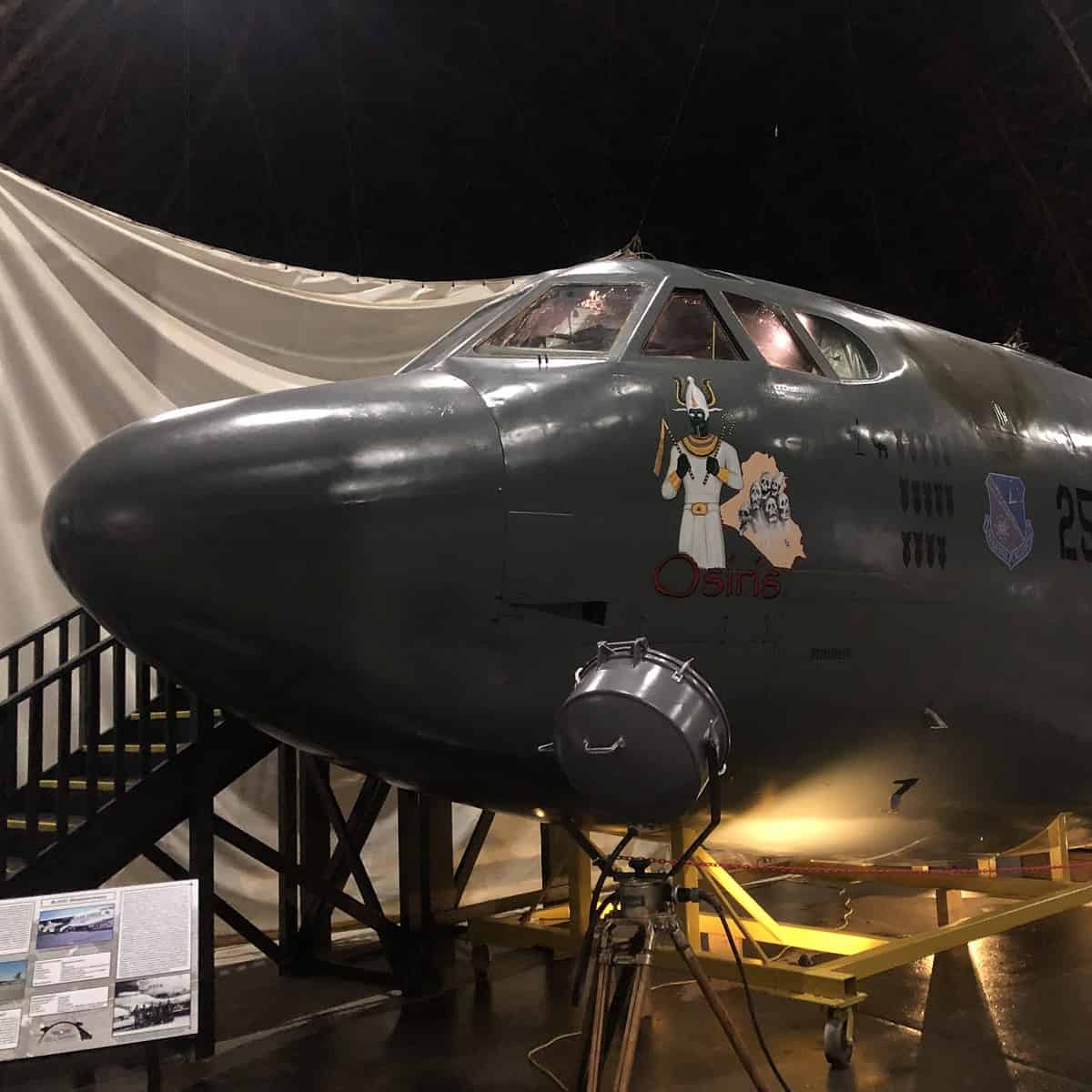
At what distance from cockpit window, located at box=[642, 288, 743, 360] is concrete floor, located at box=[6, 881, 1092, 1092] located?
3.38 meters

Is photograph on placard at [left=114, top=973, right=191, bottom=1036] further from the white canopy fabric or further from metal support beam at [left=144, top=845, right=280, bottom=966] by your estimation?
the white canopy fabric

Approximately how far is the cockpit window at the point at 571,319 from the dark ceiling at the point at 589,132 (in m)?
7.00

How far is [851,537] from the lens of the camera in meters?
4.45

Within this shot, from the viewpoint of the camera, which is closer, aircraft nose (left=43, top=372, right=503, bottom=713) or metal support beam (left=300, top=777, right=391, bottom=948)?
aircraft nose (left=43, top=372, right=503, bottom=713)

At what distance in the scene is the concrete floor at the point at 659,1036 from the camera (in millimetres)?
5344

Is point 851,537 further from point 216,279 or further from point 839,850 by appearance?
point 216,279

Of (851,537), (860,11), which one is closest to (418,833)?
(851,537)

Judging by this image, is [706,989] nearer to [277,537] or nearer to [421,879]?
[277,537]

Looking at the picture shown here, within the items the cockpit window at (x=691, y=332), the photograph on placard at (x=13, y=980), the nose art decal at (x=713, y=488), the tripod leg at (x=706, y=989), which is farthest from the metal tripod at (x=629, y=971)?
the cockpit window at (x=691, y=332)

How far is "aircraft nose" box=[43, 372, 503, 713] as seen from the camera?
3422mm

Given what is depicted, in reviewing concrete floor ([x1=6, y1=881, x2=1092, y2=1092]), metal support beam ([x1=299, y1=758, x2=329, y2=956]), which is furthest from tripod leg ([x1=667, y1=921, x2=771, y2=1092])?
metal support beam ([x1=299, y1=758, x2=329, y2=956])

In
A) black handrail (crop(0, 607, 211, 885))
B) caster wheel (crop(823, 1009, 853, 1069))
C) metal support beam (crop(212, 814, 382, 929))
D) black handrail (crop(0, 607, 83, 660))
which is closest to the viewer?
caster wheel (crop(823, 1009, 853, 1069))

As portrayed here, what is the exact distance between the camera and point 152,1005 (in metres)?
3.76

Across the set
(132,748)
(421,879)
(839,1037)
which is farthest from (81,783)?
(839,1037)
